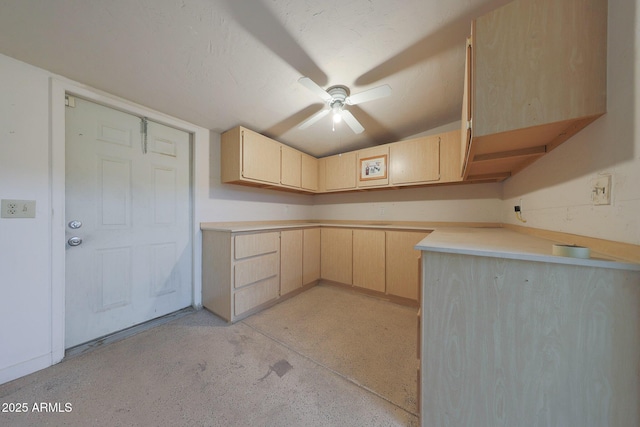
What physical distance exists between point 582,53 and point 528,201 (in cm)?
111

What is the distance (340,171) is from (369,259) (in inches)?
54.7

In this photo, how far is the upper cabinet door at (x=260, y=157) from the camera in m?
2.40

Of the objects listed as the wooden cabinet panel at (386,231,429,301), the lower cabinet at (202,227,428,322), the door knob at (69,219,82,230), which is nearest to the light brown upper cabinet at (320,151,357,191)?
the lower cabinet at (202,227,428,322)

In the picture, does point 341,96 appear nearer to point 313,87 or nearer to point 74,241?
point 313,87

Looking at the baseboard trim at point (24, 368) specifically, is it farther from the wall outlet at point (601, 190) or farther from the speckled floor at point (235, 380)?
the wall outlet at point (601, 190)

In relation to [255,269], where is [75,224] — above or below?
above

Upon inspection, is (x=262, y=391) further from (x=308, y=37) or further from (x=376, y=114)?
(x=376, y=114)

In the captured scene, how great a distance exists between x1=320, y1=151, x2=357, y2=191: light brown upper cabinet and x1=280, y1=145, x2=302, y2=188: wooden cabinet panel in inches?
17.8

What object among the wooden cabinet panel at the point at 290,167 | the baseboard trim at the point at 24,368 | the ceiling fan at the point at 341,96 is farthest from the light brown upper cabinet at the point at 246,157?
the baseboard trim at the point at 24,368

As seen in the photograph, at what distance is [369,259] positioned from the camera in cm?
270

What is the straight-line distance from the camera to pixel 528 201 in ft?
5.24

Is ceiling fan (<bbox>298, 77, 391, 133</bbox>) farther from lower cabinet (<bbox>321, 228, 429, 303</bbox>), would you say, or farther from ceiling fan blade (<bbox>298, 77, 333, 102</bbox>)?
lower cabinet (<bbox>321, 228, 429, 303</bbox>)

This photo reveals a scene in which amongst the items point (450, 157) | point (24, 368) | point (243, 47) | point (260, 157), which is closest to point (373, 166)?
point (450, 157)

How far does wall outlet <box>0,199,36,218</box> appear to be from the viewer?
1.33 meters
